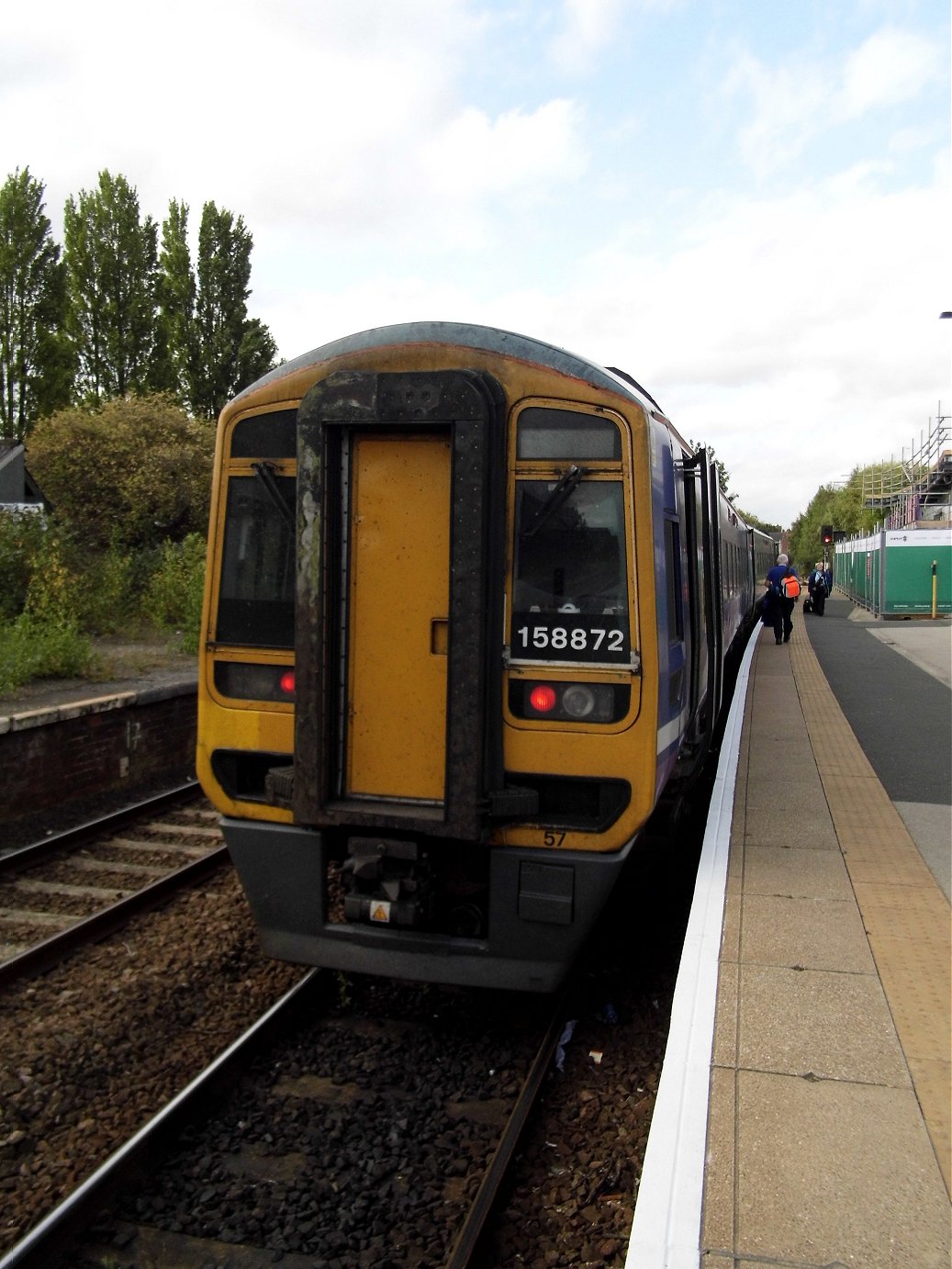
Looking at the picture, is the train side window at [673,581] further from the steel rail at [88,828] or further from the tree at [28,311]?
the tree at [28,311]

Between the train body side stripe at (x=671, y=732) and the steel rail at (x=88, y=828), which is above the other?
the train body side stripe at (x=671, y=732)

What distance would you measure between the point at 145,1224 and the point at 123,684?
953 centimetres

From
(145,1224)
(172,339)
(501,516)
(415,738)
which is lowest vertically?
(145,1224)

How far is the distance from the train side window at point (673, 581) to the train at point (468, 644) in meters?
0.25

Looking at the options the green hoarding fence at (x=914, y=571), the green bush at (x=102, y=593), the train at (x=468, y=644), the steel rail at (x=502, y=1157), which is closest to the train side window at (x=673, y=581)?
the train at (x=468, y=644)

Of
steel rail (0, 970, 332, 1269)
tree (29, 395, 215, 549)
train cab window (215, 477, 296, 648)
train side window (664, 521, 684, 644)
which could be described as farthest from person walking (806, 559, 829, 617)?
steel rail (0, 970, 332, 1269)

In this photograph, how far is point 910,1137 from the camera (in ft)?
10.3

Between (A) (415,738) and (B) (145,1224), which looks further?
(A) (415,738)

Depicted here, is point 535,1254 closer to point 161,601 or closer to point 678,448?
point 678,448

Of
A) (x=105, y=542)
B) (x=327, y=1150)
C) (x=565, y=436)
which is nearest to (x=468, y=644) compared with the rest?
(x=565, y=436)

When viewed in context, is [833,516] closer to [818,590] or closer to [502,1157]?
[818,590]

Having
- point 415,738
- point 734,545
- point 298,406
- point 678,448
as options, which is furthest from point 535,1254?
point 734,545

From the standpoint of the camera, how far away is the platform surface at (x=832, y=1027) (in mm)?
2766

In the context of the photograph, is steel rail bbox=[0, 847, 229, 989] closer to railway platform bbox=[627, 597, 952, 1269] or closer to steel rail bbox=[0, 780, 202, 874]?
steel rail bbox=[0, 780, 202, 874]
